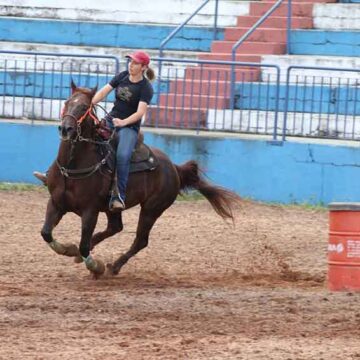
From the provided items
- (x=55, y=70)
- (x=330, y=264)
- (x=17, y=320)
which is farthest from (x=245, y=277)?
(x=55, y=70)

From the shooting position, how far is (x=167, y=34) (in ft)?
74.6

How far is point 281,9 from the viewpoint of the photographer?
73.1ft

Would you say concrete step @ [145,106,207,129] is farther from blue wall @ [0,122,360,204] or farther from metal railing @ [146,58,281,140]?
blue wall @ [0,122,360,204]

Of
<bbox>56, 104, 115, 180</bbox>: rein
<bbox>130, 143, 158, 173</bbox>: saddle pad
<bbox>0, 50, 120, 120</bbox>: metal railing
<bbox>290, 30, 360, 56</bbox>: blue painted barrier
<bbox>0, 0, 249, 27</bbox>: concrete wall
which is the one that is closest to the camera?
<bbox>56, 104, 115, 180</bbox>: rein

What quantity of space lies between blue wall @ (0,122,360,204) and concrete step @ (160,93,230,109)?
65cm

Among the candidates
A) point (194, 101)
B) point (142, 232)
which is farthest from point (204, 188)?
point (194, 101)

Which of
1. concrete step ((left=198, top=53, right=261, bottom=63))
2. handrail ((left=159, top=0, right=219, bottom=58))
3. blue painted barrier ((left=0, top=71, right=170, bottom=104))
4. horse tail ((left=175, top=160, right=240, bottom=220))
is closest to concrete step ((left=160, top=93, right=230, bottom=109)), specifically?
blue painted barrier ((left=0, top=71, right=170, bottom=104))

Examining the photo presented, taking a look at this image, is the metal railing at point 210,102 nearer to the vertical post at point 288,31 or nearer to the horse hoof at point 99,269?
the vertical post at point 288,31

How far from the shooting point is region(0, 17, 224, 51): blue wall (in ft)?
74.0

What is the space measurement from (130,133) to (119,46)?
10.8m

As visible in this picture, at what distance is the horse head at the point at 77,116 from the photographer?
38.0 ft

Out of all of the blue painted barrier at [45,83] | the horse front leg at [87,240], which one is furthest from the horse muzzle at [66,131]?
the blue painted barrier at [45,83]

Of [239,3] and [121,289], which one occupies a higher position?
[239,3]

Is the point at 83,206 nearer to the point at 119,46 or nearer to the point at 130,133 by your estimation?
the point at 130,133
